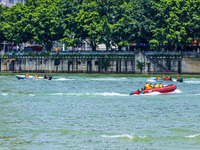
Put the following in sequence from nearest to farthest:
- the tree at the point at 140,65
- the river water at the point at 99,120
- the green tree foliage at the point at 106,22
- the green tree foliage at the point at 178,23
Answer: the river water at the point at 99,120 < the green tree foliage at the point at 178,23 < the green tree foliage at the point at 106,22 < the tree at the point at 140,65

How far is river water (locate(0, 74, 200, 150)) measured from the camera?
35.6 meters

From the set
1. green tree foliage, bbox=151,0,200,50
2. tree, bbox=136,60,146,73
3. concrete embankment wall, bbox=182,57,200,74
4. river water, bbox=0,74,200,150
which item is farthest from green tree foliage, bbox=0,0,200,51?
river water, bbox=0,74,200,150

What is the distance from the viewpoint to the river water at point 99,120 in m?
35.6

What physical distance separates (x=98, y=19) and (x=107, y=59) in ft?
36.9

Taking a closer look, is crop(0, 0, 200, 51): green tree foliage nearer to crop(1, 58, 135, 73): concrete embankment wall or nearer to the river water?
crop(1, 58, 135, 73): concrete embankment wall

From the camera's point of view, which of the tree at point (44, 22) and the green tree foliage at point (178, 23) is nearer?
the green tree foliage at point (178, 23)

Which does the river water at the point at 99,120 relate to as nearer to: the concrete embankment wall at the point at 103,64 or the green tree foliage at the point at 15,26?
the concrete embankment wall at the point at 103,64

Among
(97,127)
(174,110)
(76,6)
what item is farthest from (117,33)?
(97,127)

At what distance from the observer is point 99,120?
145 ft

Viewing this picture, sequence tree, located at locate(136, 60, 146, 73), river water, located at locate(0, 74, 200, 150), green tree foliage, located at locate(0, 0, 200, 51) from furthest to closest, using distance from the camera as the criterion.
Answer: tree, located at locate(136, 60, 146, 73) < green tree foliage, located at locate(0, 0, 200, 51) < river water, located at locate(0, 74, 200, 150)

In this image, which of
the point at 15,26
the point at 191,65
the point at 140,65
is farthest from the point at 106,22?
the point at 15,26

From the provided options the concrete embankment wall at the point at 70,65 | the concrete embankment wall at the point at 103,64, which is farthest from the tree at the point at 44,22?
the concrete embankment wall at the point at 103,64

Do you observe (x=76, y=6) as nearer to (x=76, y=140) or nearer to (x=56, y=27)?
(x=56, y=27)

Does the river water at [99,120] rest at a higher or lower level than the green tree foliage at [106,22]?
lower
